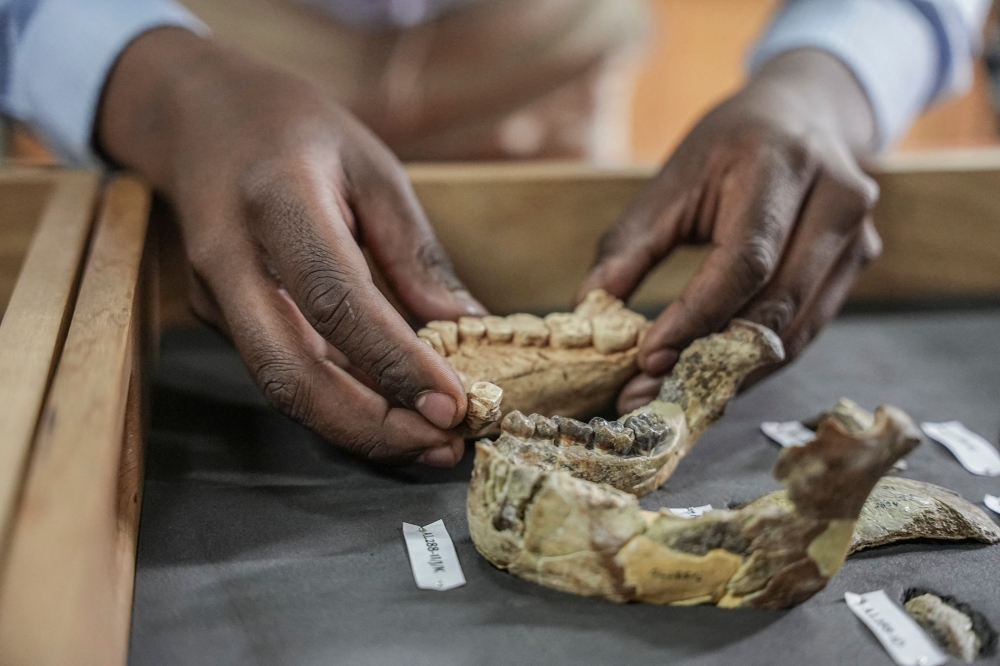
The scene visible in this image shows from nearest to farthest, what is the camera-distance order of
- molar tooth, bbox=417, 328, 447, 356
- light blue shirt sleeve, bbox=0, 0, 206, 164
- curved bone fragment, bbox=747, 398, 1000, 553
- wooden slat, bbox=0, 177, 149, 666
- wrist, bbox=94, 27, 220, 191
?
1. wooden slat, bbox=0, 177, 149, 666
2. curved bone fragment, bbox=747, 398, 1000, 553
3. molar tooth, bbox=417, 328, 447, 356
4. wrist, bbox=94, 27, 220, 191
5. light blue shirt sleeve, bbox=0, 0, 206, 164

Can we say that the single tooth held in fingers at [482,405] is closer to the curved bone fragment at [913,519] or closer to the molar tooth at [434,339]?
the molar tooth at [434,339]

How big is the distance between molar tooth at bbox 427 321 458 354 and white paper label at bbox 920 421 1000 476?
2.24ft

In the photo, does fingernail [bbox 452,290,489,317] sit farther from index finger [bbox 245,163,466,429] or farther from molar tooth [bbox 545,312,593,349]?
index finger [bbox 245,163,466,429]

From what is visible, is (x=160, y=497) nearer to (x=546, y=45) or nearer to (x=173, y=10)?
(x=173, y=10)

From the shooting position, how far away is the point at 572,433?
0.99 metres

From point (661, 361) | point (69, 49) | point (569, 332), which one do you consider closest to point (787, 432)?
point (661, 361)

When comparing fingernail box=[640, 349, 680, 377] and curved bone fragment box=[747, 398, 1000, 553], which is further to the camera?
fingernail box=[640, 349, 680, 377]

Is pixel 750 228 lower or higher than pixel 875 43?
lower

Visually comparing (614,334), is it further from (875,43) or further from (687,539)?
(875,43)

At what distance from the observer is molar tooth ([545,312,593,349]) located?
3.93 feet

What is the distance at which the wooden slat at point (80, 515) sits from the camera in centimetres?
65

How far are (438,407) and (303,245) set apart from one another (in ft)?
0.83

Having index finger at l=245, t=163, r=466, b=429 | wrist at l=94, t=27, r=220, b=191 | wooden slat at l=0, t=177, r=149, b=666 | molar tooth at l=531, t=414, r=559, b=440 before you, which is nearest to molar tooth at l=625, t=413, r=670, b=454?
molar tooth at l=531, t=414, r=559, b=440

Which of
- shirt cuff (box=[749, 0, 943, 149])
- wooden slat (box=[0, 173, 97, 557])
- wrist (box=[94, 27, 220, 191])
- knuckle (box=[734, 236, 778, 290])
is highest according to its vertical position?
shirt cuff (box=[749, 0, 943, 149])
